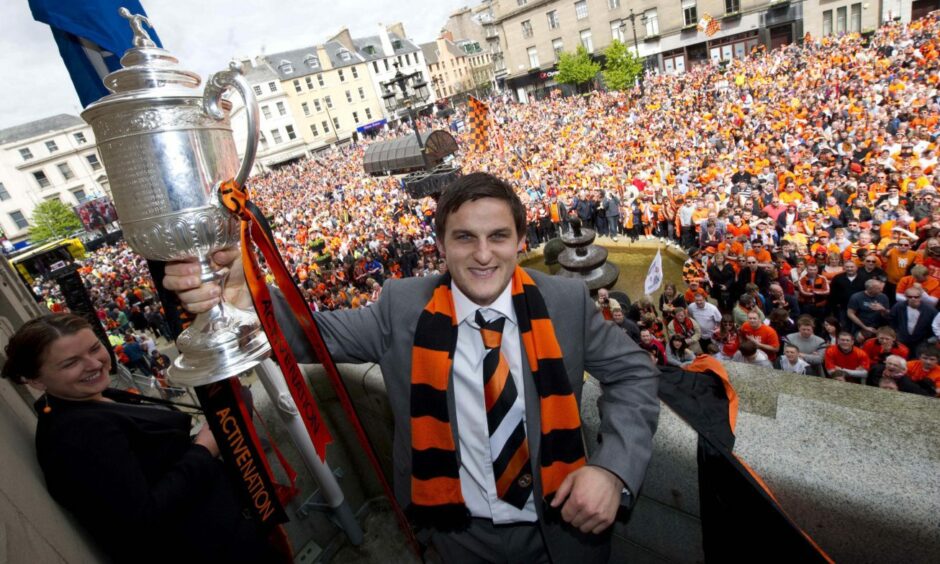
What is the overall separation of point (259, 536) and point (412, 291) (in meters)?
1.28

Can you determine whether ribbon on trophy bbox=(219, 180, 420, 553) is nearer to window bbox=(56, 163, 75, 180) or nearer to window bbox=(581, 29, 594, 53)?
window bbox=(581, 29, 594, 53)

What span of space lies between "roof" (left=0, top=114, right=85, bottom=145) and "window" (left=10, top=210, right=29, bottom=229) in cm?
718

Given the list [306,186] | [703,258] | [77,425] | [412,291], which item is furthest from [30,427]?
[306,186]

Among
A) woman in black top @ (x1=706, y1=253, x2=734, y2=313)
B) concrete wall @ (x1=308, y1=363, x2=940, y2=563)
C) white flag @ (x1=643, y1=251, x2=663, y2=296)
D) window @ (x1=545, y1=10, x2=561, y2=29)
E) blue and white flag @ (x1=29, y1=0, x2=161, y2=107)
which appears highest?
window @ (x1=545, y1=10, x2=561, y2=29)

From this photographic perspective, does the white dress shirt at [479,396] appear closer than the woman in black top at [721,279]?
Yes

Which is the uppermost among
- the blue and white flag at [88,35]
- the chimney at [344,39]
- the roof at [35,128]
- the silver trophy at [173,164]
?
the chimney at [344,39]

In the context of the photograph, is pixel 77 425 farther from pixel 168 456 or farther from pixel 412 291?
pixel 412 291

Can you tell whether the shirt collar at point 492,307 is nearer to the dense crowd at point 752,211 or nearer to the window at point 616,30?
the dense crowd at point 752,211

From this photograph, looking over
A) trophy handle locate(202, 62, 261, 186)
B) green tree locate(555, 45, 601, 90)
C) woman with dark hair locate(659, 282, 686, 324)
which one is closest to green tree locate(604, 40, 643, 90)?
green tree locate(555, 45, 601, 90)

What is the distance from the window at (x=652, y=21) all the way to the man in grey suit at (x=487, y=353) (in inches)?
1655

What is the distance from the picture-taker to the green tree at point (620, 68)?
1278 inches

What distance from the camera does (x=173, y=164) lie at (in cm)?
163

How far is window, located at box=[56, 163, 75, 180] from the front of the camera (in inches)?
1923

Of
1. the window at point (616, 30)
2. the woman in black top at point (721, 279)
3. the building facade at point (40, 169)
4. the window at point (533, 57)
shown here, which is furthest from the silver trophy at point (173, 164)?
the building facade at point (40, 169)
